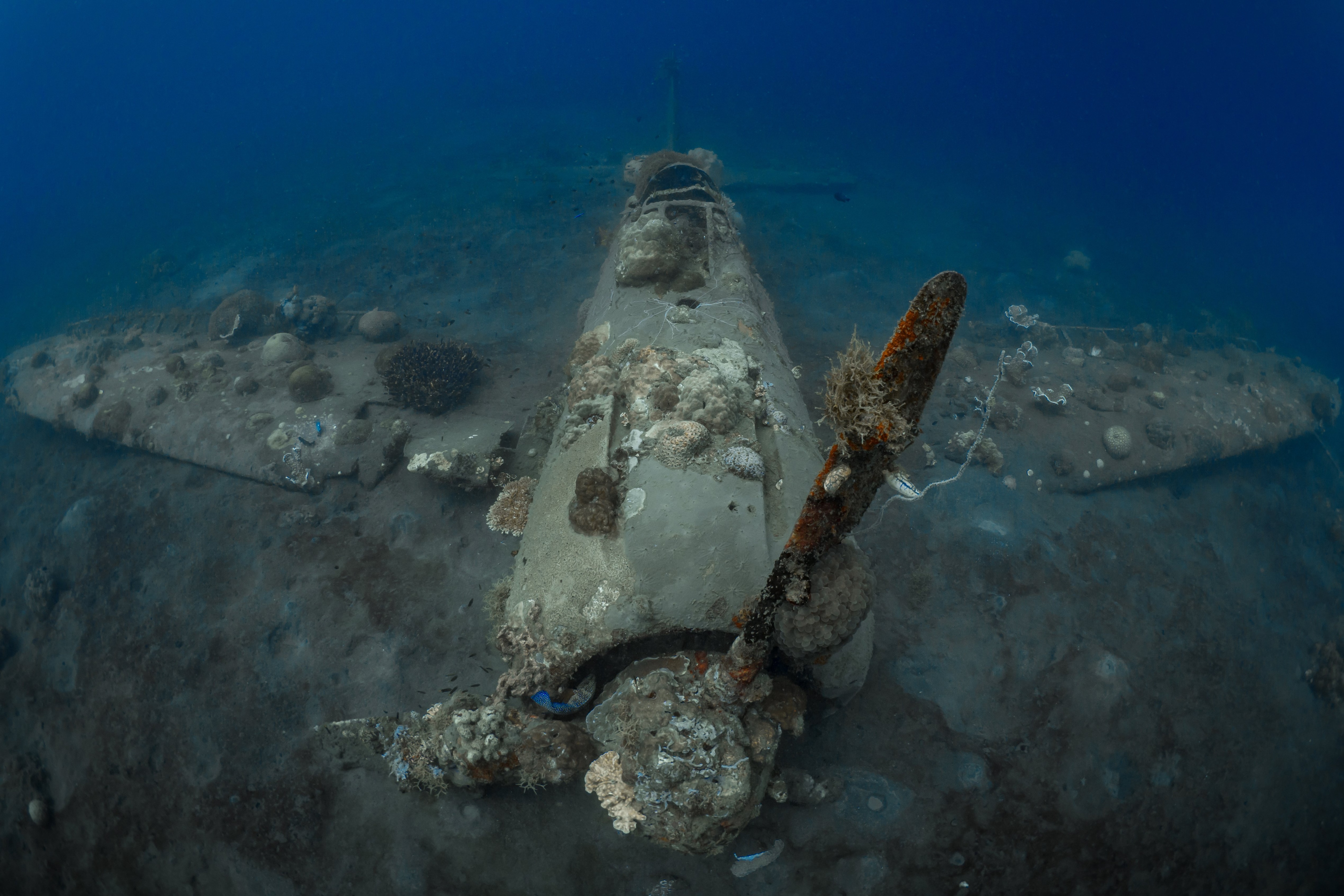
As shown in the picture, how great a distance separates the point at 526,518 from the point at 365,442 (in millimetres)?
3894

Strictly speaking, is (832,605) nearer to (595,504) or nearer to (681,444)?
(681,444)

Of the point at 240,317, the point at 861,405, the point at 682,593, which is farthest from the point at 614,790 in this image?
the point at 240,317

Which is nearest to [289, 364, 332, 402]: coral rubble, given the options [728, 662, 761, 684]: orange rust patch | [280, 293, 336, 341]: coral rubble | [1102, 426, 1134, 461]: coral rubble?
[280, 293, 336, 341]: coral rubble

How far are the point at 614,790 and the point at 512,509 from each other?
4.03 m

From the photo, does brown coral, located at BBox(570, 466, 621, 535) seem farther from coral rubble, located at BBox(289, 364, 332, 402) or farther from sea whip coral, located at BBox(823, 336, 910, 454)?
coral rubble, located at BBox(289, 364, 332, 402)

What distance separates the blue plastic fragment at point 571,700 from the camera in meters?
4.71

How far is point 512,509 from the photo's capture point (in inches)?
282

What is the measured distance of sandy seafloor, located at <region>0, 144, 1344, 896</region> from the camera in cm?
525

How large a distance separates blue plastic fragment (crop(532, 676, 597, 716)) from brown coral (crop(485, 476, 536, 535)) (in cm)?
260

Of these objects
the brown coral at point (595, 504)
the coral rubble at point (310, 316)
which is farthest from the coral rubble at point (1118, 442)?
the coral rubble at point (310, 316)

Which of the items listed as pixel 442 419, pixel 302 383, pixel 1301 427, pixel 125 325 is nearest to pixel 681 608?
pixel 442 419

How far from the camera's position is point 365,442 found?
351 inches

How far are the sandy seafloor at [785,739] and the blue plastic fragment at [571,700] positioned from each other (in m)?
0.98

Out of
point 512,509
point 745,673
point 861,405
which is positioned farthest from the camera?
point 512,509
